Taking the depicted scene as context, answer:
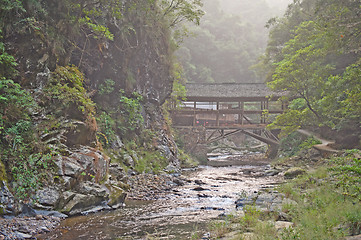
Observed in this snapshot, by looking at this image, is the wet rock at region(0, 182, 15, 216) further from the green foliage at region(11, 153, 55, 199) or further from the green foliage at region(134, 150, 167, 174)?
the green foliage at region(134, 150, 167, 174)

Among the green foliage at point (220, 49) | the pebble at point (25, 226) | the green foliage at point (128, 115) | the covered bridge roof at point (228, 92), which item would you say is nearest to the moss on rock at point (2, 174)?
the pebble at point (25, 226)

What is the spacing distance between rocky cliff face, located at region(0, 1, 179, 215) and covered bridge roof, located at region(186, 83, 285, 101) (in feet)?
33.5

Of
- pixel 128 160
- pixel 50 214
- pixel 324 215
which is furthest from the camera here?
pixel 128 160

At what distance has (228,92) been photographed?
2512 centimetres

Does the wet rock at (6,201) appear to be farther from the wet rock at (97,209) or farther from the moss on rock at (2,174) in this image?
the wet rock at (97,209)

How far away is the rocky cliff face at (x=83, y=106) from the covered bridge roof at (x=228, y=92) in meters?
10.2

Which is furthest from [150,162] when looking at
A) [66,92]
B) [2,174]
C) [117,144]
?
[2,174]

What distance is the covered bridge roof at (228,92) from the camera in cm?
2431

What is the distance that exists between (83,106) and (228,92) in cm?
1884

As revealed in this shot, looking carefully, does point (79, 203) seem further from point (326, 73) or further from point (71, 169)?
point (326, 73)

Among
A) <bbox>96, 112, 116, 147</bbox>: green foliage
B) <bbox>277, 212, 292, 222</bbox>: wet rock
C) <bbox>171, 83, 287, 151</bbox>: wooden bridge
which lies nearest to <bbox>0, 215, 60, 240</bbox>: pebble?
<bbox>277, 212, 292, 222</bbox>: wet rock

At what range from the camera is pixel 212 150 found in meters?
34.0

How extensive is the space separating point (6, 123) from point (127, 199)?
3.76 m

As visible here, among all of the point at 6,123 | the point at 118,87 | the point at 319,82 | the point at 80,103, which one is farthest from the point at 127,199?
the point at 319,82
